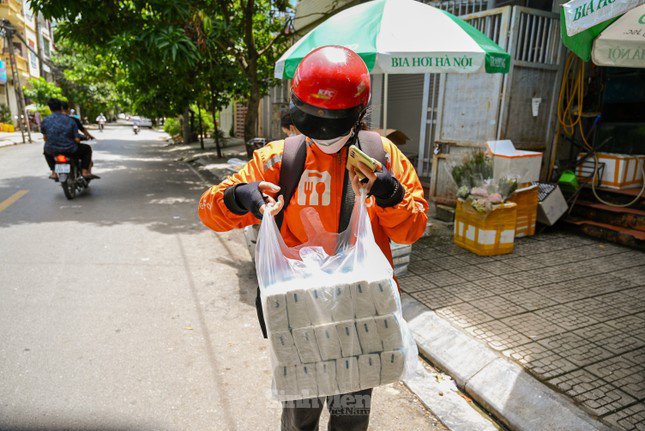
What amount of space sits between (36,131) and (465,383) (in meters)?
36.8

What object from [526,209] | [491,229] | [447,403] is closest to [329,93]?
[447,403]

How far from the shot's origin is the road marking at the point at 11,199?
7.21 meters

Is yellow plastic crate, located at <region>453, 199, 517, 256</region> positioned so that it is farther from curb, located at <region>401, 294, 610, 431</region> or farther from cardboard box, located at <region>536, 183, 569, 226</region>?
curb, located at <region>401, 294, 610, 431</region>

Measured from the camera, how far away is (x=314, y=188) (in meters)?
1.64

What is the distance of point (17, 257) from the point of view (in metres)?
4.90

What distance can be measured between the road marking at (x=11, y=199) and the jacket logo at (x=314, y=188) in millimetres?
7304

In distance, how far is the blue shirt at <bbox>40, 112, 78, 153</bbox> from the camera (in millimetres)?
7793

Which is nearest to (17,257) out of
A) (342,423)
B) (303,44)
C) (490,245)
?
(303,44)

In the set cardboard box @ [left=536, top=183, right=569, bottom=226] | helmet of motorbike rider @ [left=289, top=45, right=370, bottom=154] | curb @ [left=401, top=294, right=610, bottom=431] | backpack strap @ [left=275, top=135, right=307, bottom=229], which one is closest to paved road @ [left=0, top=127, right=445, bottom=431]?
curb @ [left=401, top=294, right=610, bottom=431]

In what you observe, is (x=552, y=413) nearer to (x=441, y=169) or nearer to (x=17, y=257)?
(x=441, y=169)

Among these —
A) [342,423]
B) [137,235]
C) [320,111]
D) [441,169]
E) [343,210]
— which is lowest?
[137,235]

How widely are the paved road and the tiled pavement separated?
970 millimetres

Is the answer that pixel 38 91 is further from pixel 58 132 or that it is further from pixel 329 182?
pixel 329 182

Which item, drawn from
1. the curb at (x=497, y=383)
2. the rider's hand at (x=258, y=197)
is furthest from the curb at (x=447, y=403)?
the rider's hand at (x=258, y=197)
